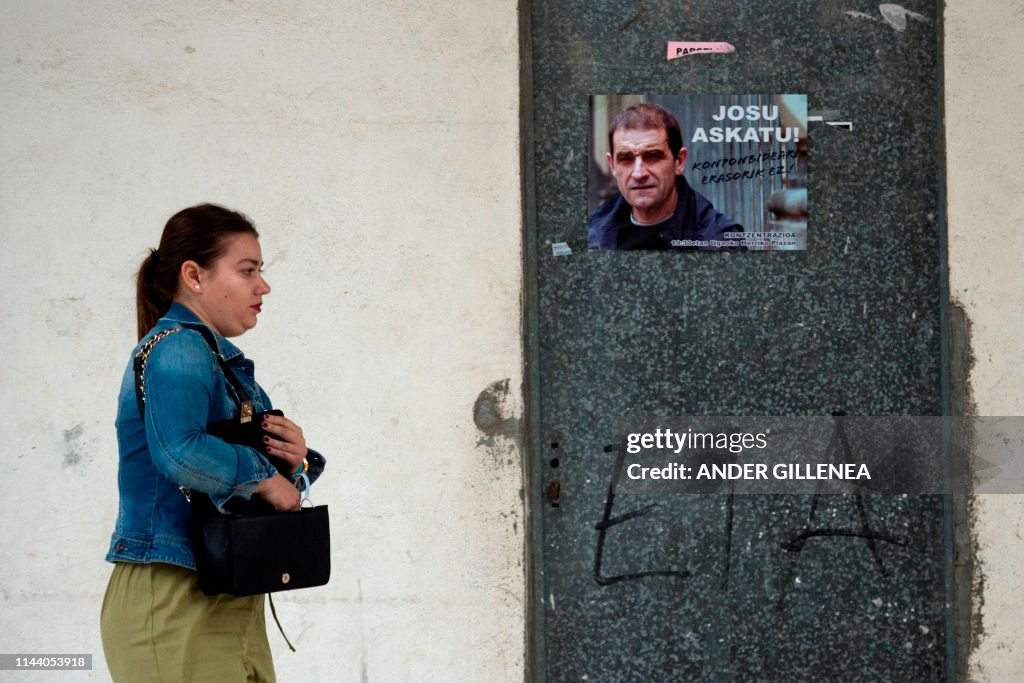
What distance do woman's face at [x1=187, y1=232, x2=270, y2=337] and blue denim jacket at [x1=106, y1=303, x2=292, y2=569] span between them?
76 mm

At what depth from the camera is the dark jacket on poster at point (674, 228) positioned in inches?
167

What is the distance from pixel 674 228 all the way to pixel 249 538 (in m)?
2.22

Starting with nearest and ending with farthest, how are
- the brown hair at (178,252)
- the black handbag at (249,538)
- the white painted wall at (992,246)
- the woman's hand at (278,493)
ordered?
the black handbag at (249,538) < the woman's hand at (278,493) < the brown hair at (178,252) < the white painted wall at (992,246)

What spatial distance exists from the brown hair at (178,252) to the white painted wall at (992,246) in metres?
2.57

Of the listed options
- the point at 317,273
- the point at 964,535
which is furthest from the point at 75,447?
the point at 964,535

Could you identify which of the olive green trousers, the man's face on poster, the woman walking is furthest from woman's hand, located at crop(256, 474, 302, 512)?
the man's face on poster

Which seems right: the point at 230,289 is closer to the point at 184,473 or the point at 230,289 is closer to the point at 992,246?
the point at 184,473

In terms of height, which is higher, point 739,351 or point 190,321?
point 190,321

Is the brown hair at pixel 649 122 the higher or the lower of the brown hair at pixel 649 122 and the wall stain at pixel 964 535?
the higher

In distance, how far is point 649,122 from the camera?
14.0ft

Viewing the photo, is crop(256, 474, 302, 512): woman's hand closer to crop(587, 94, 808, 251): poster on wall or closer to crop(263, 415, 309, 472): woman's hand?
crop(263, 415, 309, 472): woman's hand

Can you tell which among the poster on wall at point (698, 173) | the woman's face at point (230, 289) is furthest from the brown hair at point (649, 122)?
the woman's face at point (230, 289)

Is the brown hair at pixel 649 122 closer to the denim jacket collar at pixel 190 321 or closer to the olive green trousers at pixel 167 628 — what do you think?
the denim jacket collar at pixel 190 321

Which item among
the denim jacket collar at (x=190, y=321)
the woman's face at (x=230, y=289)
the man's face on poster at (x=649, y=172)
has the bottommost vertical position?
the denim jacket collar at (x=190, y=321)
